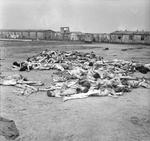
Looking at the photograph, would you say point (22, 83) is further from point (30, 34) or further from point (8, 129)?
point (30, 34)

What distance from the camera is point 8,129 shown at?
5262 mm

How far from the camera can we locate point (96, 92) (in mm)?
8352

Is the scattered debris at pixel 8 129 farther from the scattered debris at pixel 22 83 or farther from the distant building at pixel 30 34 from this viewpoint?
the distant building at pixel 30 34

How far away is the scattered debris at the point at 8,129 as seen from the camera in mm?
4983

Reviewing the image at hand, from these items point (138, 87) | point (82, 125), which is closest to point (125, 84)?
point (138, 87)

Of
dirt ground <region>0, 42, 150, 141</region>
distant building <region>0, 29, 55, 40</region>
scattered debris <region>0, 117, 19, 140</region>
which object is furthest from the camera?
distant building <region>0, 29, 55, 40</region>

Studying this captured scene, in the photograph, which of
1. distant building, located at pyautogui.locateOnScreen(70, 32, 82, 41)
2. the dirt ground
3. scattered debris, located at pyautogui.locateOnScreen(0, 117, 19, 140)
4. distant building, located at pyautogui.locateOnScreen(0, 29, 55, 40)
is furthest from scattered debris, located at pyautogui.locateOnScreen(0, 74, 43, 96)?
distant building, located at pyautogui.locateOnScreen(0, 29, 55, 40)

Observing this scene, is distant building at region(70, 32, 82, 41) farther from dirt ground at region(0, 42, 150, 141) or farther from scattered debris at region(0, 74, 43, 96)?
dirt ground at region(0, 42, 150, 141)

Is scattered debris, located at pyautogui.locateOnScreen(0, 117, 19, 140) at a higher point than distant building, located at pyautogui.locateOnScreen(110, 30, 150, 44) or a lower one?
Answer: lower

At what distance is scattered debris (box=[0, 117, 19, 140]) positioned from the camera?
4.98m

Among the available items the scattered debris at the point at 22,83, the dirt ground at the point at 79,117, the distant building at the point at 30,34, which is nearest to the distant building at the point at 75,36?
the distant building at the point at 30,34

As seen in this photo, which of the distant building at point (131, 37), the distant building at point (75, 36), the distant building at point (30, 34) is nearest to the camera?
the distant building at point (131, 37)

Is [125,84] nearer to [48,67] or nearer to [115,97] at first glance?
[115,97]

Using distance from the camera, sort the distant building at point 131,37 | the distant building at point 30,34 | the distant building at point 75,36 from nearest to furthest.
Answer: the distant building at point 131,37 < the distant building at point 75,36 < the distant building at point 30,34
